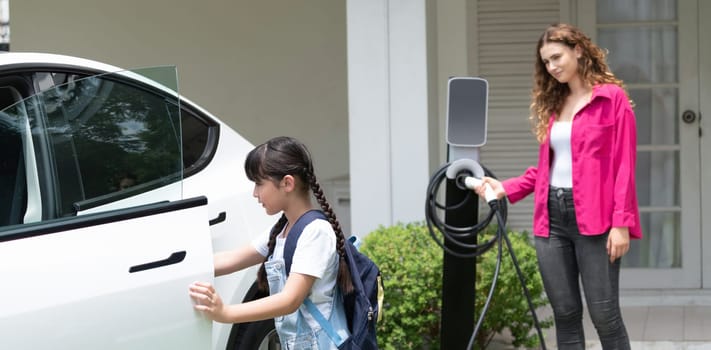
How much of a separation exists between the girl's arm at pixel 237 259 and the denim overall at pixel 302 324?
155mm

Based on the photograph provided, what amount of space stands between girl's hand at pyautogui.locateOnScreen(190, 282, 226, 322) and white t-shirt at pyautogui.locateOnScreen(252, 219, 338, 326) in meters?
0.22

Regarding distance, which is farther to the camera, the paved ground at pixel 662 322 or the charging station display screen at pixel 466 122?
the paved ground at pixel 662 322

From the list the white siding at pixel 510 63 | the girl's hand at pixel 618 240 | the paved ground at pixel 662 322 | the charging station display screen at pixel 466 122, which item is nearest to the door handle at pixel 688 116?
the white siding at pixel 510 63

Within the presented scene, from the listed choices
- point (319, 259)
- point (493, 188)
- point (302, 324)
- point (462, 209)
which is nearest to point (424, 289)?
point (462, 209)

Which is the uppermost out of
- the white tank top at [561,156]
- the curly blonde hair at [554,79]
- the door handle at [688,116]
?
the curly blonde hair at [554,79]

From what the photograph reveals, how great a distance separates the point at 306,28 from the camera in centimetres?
761

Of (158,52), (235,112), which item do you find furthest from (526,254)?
(158,52)

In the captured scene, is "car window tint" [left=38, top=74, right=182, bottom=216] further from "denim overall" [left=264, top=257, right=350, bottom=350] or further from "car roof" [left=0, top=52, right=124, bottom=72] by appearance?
"denim overall" [left=264, top=257, right=350, bottom=350]

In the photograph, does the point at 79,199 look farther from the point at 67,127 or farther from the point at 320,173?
the point at 320,173

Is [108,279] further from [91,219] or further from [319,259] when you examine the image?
[319,259]

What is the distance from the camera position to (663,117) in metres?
6.72

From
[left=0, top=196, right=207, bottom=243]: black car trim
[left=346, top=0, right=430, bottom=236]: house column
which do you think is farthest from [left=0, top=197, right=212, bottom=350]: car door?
[left=346, top=0, right=430, bottom=236]: house column

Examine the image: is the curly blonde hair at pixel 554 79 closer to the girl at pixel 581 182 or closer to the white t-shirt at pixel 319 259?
the girl at pixel 581 182

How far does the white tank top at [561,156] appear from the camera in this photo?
4059 millimetres
